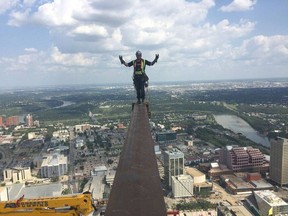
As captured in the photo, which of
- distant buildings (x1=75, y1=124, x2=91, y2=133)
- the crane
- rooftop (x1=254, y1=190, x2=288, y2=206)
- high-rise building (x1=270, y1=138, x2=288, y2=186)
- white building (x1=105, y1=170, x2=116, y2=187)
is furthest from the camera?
distant buildings (x1=75, y1=124, x2=91, y2=133)

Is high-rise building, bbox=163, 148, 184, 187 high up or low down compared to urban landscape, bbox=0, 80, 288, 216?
up

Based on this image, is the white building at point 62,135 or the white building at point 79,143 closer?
the white building at point 79,143

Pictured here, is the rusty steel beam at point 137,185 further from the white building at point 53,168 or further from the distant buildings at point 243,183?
the white building at point 53,168

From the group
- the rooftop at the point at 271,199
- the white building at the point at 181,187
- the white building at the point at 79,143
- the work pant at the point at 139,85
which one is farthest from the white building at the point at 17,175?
the work pant at the point at 139,85

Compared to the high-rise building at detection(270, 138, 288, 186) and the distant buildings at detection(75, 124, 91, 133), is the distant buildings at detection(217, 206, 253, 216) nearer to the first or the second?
the high-rise building at detection(270, 138, 288, 186)

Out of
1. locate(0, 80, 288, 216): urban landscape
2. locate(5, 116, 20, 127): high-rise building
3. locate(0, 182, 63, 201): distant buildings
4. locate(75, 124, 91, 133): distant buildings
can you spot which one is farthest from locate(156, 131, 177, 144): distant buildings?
locate(5, 116, 20, 127): high-rise building
